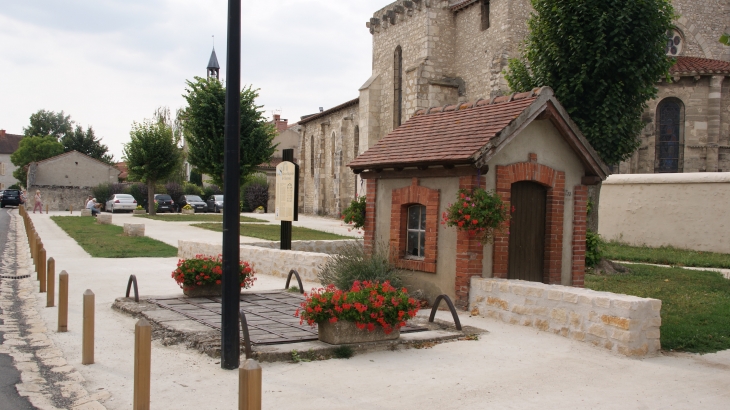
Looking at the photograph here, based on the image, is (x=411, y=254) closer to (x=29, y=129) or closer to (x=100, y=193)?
(x=100, y=193)

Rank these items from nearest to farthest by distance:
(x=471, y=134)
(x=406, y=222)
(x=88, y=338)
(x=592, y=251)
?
(x=88, y=338) < (x=471, y=134) < (x=406, y=222) < (x=592, y=251)

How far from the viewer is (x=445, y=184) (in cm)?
998

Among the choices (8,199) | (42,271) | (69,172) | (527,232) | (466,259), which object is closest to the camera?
(466,259)

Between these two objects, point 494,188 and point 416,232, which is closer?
point 494,188

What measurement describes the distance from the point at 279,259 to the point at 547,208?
612 centimetres

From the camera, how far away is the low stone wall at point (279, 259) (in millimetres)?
12836

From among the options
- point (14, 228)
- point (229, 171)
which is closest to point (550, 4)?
point (229, 171)

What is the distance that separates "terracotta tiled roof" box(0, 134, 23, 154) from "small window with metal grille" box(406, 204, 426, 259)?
98.6 metres

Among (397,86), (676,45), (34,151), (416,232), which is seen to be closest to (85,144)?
(34,151)

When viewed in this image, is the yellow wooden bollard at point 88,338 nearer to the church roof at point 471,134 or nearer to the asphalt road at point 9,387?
the asphalt road at point 9,387

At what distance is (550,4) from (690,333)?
9.90 meters

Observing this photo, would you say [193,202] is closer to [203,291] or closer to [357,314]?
[203,291]

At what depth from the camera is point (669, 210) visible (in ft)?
70.5

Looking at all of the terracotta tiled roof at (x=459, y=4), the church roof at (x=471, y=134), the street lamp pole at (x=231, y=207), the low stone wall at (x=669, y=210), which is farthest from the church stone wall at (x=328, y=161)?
the street lamp pole at (x=231, y=207)
